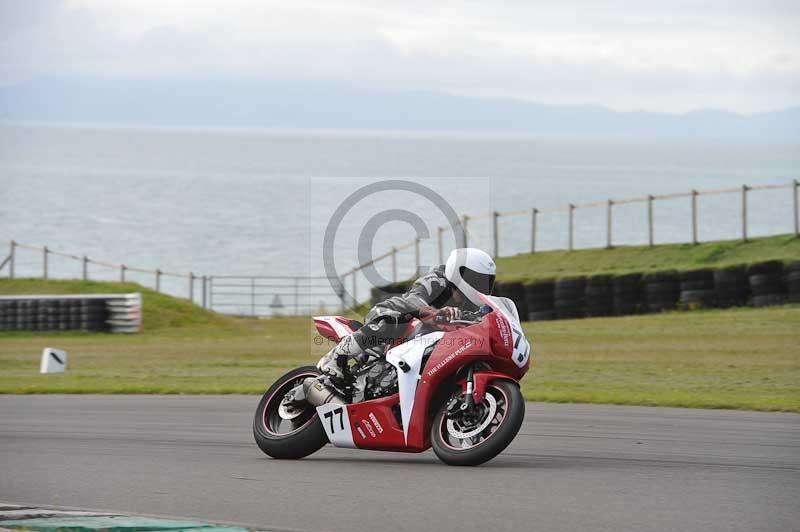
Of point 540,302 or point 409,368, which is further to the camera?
point 540,302

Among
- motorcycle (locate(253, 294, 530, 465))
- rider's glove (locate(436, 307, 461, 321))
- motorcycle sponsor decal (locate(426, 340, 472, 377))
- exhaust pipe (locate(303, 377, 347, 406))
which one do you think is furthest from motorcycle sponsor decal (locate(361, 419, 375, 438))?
rider's glove (locate(436, 307, 461, 321))

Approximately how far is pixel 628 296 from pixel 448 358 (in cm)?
1856

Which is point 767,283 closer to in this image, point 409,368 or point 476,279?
point 476,279

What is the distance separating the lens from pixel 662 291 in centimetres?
2561

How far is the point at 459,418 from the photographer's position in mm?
8023

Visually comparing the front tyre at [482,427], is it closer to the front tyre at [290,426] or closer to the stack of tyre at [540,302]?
the front tyre at [290,426]

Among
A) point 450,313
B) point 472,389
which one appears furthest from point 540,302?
point 472,389

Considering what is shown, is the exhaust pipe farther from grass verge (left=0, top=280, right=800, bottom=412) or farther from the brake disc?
grass verge (left=0, top=280, right=800, bottom=412)

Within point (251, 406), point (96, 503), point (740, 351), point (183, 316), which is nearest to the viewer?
point (96, 503)

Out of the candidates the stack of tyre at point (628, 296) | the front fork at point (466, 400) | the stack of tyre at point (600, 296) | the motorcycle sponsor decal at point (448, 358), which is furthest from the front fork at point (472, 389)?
the stack of tyre at point (600, 296)

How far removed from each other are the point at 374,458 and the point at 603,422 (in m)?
2.92

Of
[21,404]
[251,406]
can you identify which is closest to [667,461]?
[251,406]

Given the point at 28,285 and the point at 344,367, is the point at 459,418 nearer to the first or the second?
the point at 344,367

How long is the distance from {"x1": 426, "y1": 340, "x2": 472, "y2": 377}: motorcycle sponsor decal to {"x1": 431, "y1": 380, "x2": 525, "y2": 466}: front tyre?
0.87ft
